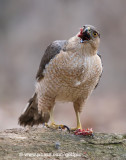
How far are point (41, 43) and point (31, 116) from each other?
22.1 feet

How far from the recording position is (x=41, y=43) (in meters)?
12.6

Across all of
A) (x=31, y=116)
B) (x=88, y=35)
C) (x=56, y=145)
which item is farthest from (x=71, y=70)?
(x=31, y=116)

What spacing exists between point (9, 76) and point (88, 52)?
8365 millimetres

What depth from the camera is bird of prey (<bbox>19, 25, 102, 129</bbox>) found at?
4.84 m

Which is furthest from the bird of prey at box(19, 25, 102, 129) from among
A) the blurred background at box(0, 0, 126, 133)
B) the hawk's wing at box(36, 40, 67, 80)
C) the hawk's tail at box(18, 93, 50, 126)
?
the blurred background at box(0, 0, 126, 133)

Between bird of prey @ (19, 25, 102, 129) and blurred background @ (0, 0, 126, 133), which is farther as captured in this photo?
Result: blurred background @ (0, 0, 126, 133)

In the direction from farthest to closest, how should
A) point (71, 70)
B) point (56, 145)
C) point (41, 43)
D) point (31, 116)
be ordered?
point (41, 43) → point (31, 116) → point (71, 70) → point (56, 145)

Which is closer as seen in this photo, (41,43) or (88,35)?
(88,35)

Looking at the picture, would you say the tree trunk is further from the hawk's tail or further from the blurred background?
the blurred background

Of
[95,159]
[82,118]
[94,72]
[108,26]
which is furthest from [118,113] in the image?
[95,159]

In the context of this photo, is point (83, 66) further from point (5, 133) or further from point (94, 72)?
point (5, 133)

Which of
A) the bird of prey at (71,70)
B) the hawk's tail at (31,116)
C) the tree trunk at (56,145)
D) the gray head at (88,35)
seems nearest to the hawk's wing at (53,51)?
the bird of prey at (71,70)

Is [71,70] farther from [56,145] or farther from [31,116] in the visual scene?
[31,116]

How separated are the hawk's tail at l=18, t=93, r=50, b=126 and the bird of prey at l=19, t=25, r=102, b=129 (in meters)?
0.63
